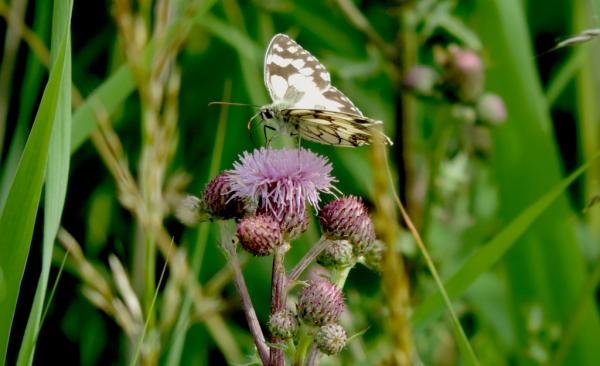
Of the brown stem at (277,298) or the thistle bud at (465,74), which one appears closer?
the brown stem at (277,298)

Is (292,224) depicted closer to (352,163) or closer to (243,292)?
Result: (243,292)

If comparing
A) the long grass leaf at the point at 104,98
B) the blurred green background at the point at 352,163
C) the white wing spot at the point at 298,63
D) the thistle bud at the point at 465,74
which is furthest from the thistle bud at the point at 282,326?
the thistle bud at the point at 465,74

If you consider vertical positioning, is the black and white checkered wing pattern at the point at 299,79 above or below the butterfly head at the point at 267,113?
above

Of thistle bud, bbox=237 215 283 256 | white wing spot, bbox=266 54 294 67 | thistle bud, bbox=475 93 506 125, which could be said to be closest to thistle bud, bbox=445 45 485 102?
thistle bud, bbox=475 93 506 125

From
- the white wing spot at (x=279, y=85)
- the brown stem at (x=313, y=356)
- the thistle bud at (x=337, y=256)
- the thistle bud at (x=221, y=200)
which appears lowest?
the brown stem at (x=313, y=356)

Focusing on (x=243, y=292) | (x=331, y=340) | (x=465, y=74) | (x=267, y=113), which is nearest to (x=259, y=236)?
(x=243, y=292)

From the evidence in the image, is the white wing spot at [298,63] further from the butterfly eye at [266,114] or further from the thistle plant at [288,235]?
the thistle plant at [288,235]
